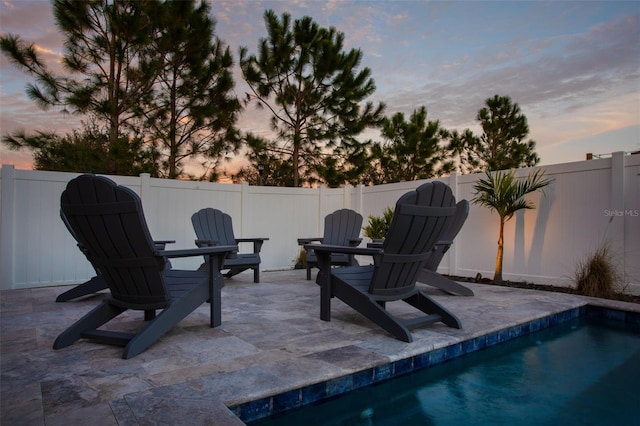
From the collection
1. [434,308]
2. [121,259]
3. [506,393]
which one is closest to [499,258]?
[434,308]

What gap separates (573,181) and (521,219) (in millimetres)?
812

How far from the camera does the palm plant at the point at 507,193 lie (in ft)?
17.2

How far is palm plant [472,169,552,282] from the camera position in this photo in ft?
17.2

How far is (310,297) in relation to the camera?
14.5 feet

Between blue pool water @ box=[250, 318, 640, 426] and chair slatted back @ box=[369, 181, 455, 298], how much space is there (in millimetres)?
649

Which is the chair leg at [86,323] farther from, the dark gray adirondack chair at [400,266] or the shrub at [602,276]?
the shrub at [602,276]

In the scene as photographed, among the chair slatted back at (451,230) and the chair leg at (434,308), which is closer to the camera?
the chair leg at (434,308)

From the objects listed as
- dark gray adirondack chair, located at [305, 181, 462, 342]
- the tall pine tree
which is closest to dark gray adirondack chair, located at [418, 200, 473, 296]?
dark gray adirondack chair, located at [305, 181, 462, 342]

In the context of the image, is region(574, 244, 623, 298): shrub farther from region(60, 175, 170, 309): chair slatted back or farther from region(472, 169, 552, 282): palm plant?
region(60, 175, 170, 309): chair slatted back

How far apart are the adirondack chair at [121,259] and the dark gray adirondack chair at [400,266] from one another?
3.60 feet

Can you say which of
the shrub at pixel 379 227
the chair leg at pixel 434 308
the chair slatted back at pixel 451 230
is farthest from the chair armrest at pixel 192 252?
the shrub at pixel 379 227

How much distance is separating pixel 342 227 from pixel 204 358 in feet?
12.5

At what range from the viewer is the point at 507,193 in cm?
523

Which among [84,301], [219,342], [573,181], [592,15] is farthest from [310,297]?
[592,15]
